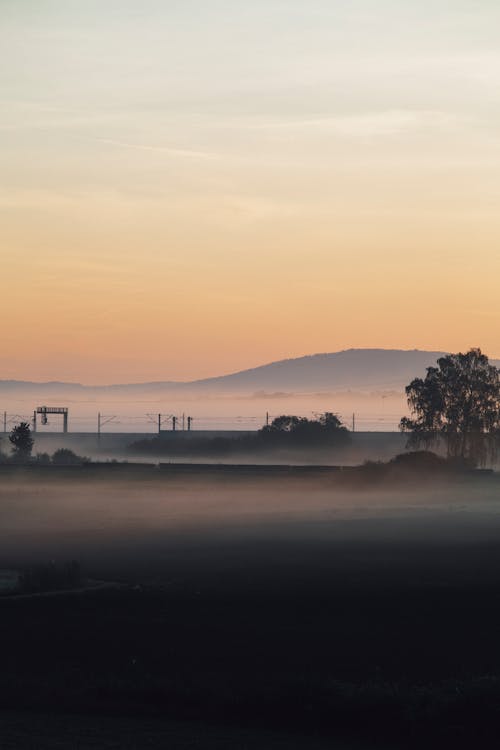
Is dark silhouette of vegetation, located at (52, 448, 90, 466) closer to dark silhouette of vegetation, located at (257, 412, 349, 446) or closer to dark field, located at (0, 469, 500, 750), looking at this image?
dark silhouette of vegetation, located at (257, 412, 349, 446)

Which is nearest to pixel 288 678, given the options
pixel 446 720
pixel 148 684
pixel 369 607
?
pixel 148 684

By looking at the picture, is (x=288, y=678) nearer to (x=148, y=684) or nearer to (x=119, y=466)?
(x=148, y=684)

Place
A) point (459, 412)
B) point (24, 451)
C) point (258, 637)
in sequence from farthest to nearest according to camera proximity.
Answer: point (24, 451)
point (459, 412)
point (258, 637)

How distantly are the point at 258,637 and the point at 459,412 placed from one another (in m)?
104

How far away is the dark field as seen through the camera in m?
31.0

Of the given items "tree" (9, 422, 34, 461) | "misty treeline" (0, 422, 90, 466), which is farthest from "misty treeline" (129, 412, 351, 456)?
"tree" (9, 422, 34, 461)

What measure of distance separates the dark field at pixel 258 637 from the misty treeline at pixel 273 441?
94143mm

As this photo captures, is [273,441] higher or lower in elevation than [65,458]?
higher

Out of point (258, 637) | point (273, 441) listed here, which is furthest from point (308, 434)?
point (258, 637)

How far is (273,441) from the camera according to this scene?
605 ft

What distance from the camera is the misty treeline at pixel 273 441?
182625 millimetres

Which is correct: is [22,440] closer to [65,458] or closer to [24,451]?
[24,451]

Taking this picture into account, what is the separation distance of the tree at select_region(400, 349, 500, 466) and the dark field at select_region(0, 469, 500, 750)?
5587cm

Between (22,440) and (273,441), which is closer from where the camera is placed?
(22,440)
